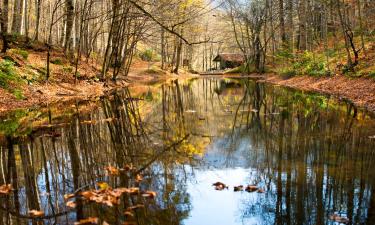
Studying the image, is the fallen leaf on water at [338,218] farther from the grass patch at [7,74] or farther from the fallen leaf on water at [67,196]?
the grass patch at [7,74]

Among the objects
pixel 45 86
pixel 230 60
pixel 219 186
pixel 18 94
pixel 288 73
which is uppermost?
pixel 230 60

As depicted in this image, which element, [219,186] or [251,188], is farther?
[219,186]

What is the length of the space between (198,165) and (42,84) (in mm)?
14435

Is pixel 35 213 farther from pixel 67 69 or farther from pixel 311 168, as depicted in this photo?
pixel 67 69

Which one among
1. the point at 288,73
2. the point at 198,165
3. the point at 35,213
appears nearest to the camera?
the point at 35,213

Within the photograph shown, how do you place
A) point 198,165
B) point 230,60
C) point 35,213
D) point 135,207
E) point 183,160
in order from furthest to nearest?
point 230,60
point 183,160
point 198,165
point 135,207
point 35,213

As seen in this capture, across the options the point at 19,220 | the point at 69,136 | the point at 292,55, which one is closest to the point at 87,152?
the point at 69,136

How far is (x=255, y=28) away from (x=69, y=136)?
142 ft

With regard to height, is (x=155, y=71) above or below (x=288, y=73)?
above

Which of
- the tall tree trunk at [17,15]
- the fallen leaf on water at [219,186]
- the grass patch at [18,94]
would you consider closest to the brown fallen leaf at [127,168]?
the fallen leaf on water at [219,186]

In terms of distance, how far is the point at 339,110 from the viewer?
1341 centimetres

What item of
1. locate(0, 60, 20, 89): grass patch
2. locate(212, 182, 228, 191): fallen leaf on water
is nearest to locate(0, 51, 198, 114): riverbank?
locate(0, 60, 20, 89): grass patch

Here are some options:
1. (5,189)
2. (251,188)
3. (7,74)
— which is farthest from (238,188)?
(7,74)

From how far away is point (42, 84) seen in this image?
19.3 m
